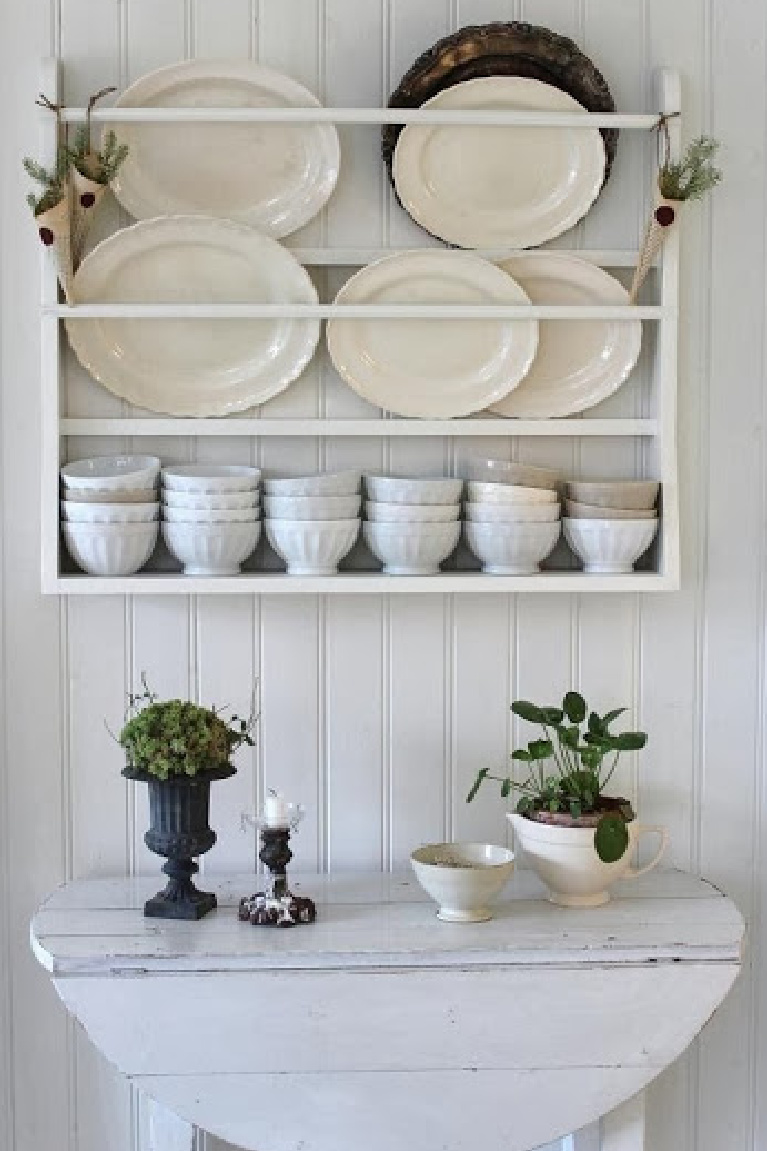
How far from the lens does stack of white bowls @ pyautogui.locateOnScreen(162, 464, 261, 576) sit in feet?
7.72

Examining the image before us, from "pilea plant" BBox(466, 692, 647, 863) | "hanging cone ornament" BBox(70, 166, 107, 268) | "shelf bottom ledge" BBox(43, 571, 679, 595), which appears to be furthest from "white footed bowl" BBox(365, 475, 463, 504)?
"hanging cone ornament" BBox(70, 166, 107, 268)

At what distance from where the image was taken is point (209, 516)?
92.5 inches

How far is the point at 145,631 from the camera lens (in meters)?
2.51

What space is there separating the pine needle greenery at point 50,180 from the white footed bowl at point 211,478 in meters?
0.43

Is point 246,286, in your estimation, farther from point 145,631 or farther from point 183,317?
point 145,631

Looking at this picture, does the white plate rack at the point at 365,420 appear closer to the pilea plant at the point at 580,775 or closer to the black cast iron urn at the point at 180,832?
the pilea plant at the point at 580,775

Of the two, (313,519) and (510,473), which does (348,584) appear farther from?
(510,473)

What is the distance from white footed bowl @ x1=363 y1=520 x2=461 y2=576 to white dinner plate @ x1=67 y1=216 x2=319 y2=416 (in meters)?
0.28

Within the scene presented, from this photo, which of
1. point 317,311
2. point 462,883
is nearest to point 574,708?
point 462,883

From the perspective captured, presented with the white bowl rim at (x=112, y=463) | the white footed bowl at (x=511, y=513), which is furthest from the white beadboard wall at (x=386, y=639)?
the white footed bowl at (x=511, y=513)

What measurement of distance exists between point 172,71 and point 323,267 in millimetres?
371

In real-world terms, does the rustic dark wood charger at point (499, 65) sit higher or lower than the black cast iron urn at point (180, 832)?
higher

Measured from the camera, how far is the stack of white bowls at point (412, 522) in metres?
2.37

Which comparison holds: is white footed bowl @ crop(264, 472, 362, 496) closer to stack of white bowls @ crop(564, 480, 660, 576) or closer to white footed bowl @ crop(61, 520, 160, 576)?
white footed bowl @ crop(61, 520, 160, 576)
